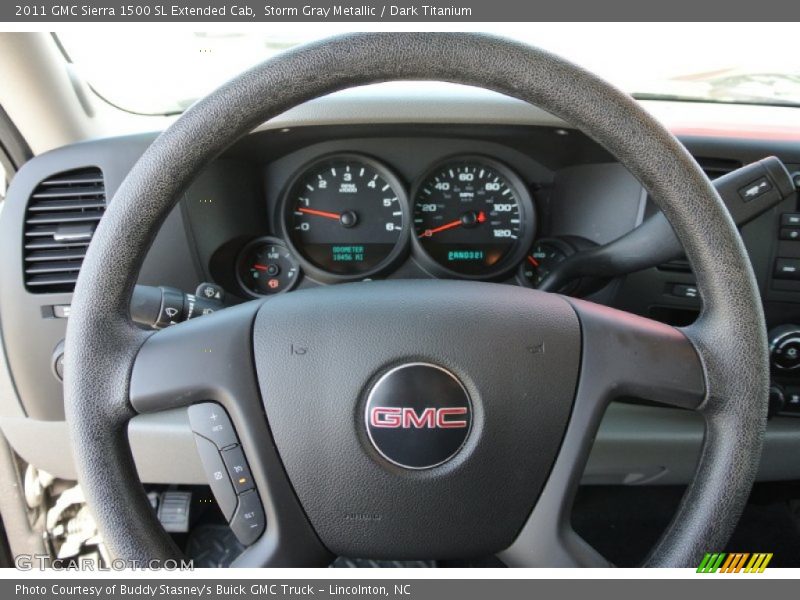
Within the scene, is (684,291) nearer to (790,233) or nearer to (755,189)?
(790,233)

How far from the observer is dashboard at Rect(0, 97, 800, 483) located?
1558 millimetres

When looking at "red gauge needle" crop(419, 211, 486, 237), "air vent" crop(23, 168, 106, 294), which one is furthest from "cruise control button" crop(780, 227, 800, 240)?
"air vent" crop(23, 168, 106, 294)

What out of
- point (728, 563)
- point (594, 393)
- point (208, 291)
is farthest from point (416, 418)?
point (208, 291)

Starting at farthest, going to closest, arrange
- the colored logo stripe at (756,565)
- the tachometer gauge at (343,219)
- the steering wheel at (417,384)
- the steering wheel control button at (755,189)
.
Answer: the tachometer gauge at (343,219) → the steering wheel control button at (755,189) → the colored logo stripe at (756,565) → the steering wheel at (417,384)

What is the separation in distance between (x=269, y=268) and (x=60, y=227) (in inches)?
22.7

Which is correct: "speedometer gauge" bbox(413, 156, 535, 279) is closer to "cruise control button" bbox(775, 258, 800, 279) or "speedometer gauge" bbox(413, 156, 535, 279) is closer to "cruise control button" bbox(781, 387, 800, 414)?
"cruise control button" bbox(775, 258, 800, 279)

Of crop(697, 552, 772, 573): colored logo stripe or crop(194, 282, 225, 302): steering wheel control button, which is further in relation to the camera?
crop(194, 282, 225, 302): steering wheel control button

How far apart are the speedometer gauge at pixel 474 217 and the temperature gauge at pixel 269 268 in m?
0.39

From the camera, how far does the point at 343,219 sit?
1.89 meters

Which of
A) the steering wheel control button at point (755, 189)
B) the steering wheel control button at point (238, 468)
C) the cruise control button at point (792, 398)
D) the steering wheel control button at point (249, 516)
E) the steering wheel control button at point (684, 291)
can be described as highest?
the steering wheel control button at point (755, 189)

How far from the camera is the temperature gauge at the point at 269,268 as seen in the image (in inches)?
75.2

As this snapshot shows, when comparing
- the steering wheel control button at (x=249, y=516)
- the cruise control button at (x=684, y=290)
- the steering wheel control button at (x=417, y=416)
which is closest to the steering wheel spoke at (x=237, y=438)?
the steering wheel control button at (x=249, y=516)

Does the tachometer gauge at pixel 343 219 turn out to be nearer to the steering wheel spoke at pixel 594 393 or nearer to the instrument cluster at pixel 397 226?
the instrument cluster at pixel 397 226

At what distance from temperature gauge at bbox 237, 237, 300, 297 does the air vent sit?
464 mm
